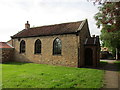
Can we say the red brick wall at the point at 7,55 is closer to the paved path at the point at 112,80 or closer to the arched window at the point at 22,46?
the arched window at the point at 22,46

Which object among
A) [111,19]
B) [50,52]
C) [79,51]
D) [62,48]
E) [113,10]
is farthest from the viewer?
[50,52]

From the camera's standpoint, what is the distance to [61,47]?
14.8m

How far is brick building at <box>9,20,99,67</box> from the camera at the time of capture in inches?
546

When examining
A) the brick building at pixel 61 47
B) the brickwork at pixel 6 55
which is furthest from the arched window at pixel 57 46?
the brickwork at pixel 6 55

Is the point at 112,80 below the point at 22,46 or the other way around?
below

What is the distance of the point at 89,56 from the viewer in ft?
52.5

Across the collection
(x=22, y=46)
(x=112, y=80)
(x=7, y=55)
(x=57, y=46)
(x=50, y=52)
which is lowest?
(x=112, y=80)

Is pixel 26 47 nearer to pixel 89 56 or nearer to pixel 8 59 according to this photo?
pixel 8 59

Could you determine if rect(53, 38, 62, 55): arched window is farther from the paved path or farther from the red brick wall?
the red brick wall

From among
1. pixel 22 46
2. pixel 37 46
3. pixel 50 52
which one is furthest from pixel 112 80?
pixel 22 46

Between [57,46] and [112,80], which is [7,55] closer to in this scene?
[57,46]

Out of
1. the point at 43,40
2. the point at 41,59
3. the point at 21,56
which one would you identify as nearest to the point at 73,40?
the point at 43,40

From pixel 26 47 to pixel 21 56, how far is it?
2170 mm

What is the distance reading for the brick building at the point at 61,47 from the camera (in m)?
13.9
